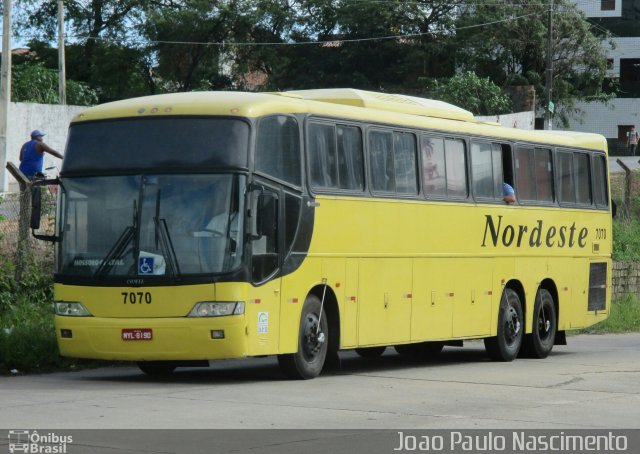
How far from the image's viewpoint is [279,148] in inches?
622

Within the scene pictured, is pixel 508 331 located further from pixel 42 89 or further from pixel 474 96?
pixel 42 89

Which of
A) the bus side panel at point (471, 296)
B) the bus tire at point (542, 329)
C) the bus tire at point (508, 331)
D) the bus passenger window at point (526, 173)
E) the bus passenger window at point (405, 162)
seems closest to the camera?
the bus passenger window at point (405, 162)

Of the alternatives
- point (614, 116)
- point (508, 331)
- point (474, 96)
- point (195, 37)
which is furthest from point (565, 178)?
point (614, 116)

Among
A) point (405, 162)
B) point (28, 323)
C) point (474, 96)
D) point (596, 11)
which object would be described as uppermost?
point (596, 11)

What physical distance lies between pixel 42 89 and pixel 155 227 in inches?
1751

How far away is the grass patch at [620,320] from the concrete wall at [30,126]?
1876 cm

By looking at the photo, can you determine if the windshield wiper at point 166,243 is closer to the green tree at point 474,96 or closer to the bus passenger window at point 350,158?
the bus passenger window at point 350,158

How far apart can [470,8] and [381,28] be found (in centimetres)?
465

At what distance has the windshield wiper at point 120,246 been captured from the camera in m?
15.2

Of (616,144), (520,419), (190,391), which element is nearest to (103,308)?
(190,391)

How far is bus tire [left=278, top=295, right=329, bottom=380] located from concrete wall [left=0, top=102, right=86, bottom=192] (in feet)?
86.8

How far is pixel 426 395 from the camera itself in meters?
14.4

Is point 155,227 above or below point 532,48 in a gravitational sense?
below
